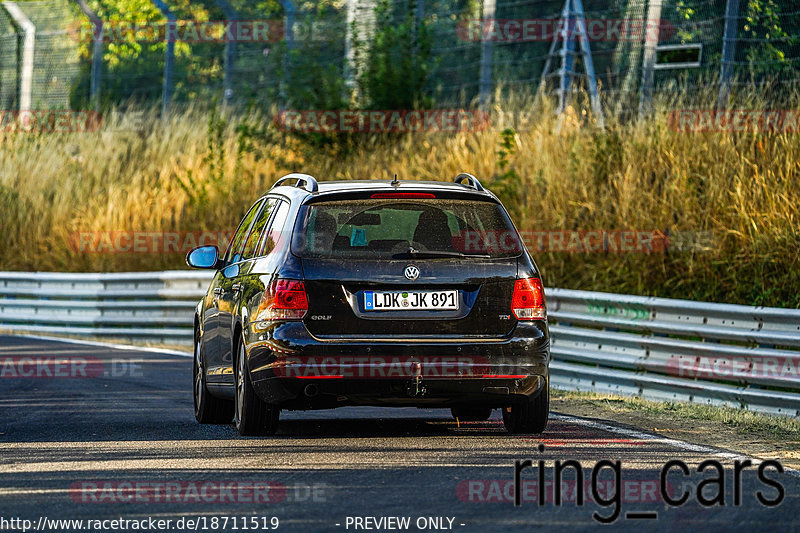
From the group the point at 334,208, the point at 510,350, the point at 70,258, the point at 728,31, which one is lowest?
the point at 70,258

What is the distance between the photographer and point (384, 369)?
930 centimetres

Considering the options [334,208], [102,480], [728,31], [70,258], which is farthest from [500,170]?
[102,480]

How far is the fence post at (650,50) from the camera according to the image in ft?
65.7

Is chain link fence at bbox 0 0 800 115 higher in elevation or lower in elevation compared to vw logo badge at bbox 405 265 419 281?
higher

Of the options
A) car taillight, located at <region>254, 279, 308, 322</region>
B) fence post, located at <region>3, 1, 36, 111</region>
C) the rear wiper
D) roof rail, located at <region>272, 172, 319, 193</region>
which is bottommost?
car taillight, located at <region>254, 279, 308, 322</region>

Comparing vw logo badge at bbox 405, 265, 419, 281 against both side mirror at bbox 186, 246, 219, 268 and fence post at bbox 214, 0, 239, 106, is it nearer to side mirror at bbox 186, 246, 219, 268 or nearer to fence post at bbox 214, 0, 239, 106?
side mirror at bbox 186, 246, 219, 268

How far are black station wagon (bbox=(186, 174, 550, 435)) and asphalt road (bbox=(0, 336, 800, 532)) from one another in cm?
36

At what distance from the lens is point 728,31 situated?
19562 mm

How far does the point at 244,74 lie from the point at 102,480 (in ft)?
69.4

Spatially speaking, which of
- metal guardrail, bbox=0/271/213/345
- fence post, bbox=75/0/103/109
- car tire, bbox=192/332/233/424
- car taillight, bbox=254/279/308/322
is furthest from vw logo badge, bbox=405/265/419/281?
fence post, bbox=75/0/103/109

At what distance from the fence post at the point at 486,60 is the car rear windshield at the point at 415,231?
12.8 metres

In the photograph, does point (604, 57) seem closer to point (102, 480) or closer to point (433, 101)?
point (433, 101)

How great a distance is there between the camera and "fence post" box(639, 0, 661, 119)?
65.7 ft

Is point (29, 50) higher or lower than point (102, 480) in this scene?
higher
